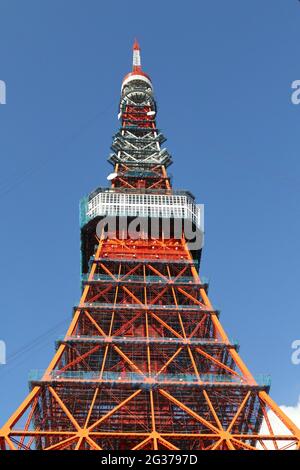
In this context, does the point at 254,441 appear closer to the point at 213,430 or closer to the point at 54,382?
the point at 213,430

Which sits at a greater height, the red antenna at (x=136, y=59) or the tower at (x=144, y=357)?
the red antenna at (x=136, y=59)

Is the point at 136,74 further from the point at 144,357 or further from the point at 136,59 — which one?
the point at 144,357

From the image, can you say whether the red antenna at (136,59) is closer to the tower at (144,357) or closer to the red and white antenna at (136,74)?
the red and white antenna at (136,74)

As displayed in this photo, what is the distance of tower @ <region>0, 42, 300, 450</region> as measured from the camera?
2945cm

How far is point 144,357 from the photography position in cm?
3691

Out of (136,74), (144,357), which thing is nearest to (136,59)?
(136,74)

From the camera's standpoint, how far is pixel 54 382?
31094 mm

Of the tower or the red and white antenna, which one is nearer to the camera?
the tower

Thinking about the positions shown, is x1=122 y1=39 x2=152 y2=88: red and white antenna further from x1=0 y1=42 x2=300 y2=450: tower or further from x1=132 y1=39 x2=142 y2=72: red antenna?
x1=0 y1=42 x2=300 y2=450: tower

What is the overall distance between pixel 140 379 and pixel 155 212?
20740 millimetres

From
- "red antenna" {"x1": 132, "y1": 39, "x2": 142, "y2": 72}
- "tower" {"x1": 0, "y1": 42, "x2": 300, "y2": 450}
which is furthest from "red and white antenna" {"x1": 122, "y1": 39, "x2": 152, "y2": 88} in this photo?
"tower" {"x1": 0, "y1": 42, "x2": 300, "y2": 450}

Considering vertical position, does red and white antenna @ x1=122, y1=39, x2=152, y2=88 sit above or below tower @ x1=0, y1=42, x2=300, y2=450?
above

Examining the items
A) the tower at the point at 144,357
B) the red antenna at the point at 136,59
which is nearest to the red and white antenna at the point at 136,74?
the red antenna at the point at 136,59

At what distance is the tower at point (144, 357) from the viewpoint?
29453mm
